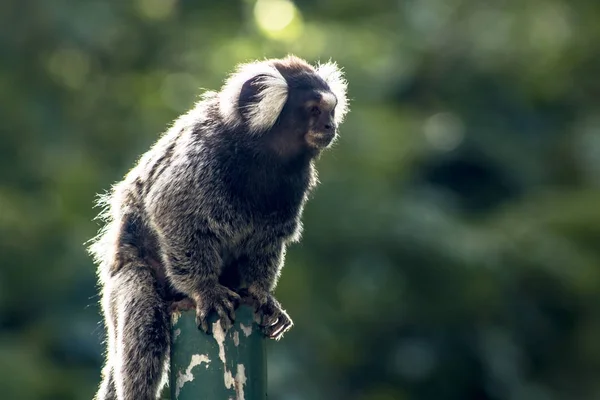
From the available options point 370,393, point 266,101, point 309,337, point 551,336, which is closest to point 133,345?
point 266,101

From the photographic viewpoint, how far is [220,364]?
18.8 ft

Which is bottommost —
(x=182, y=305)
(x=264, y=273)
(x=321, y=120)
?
(x=182, y=305)

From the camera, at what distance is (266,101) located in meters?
6.80

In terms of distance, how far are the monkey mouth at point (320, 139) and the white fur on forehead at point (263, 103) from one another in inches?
8.4

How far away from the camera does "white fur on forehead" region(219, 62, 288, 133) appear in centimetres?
681

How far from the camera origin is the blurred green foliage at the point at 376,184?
1277cm

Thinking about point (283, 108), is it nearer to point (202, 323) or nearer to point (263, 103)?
point (263, 103)

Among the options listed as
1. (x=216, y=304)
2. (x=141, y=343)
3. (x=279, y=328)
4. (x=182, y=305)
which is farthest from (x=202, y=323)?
(x=279, y=328)

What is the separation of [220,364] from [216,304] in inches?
18.2

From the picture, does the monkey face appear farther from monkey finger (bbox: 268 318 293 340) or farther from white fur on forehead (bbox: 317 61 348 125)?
monkey finger (bbox: 268 318 293 340)

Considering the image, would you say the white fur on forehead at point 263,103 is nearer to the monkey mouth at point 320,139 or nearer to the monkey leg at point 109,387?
the monkey mouth at point 320,139

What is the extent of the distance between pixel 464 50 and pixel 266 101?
9.64 metres

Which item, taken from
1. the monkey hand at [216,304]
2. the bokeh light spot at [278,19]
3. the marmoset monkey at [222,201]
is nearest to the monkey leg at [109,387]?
the marmoset monkey at [222,201]

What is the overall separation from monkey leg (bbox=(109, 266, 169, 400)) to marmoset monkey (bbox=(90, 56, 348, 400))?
0.01 m
